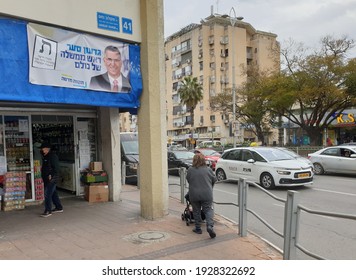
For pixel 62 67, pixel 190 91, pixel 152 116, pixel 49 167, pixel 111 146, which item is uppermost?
pixel 190 91

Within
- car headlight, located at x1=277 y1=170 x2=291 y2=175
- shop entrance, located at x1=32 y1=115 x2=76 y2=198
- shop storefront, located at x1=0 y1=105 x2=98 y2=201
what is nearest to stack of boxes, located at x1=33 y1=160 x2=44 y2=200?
shop storefront, located at x1=0 y1=105 x2=98 y2=201

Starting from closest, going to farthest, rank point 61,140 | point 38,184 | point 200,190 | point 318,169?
point 200,190, point 38,184, point 61,140, point 318,169

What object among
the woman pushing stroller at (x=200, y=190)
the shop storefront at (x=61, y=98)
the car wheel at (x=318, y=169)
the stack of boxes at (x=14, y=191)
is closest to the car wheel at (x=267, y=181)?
the shop storefront at (x=61, y=98)

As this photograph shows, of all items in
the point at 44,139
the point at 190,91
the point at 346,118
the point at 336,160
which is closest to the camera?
the point at 44,139

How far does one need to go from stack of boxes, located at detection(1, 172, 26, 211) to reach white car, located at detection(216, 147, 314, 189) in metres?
6.58

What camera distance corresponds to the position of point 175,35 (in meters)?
74.0

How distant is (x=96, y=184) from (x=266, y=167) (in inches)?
245

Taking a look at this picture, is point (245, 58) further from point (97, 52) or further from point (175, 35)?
point (97, 52)

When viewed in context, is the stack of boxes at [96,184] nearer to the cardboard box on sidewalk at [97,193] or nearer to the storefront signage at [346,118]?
the cardboard box on sidewalk at [97,193]

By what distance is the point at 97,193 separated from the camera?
9383mm

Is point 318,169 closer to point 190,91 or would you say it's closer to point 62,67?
point 62,67

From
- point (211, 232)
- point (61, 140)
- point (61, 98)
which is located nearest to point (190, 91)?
point (61, 140)

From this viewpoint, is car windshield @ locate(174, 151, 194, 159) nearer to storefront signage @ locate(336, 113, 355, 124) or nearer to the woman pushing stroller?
the woman pushing stroller

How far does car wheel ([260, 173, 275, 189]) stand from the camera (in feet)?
40.2
